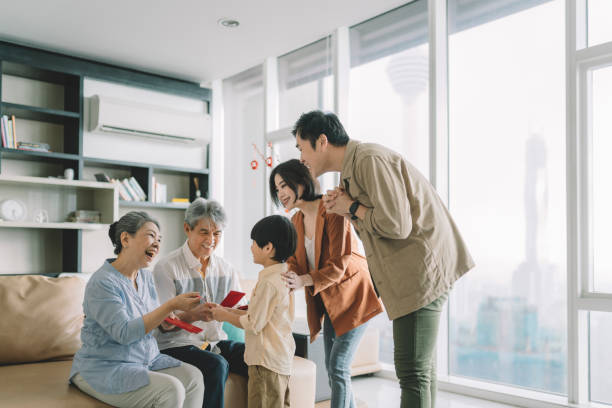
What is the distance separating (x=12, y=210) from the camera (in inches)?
183

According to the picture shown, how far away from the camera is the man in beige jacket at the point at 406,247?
1.77 m

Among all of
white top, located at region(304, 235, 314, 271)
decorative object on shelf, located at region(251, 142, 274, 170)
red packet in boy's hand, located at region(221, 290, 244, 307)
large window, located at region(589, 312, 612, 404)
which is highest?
decorative object on shelf, located at region(251, 142, 274, 170)

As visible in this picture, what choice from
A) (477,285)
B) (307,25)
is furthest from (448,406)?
(307,25)

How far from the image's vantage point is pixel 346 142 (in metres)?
2.05

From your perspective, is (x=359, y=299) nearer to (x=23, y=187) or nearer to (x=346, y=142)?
(x=346, y=142)

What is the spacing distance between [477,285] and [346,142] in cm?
196

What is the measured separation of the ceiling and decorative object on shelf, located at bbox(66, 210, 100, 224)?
1468 mm

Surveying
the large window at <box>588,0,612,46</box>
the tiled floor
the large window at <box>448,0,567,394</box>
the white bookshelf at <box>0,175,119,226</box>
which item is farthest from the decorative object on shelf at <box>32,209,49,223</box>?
the large window at <box>588,0,612,46</box>

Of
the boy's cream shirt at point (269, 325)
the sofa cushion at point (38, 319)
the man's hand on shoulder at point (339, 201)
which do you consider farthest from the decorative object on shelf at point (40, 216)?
the man's hand on shoulder at point (339, 201)

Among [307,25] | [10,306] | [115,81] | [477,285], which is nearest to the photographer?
[10,306]

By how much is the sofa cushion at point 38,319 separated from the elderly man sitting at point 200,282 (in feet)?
1.66

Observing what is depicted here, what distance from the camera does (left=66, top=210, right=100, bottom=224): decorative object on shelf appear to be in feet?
16.3

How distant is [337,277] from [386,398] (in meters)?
1.47

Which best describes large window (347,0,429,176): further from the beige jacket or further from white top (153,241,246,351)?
the beige jacket
